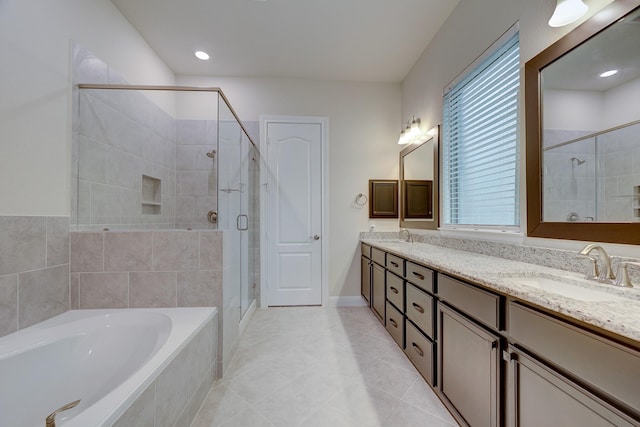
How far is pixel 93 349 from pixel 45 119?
1331mm

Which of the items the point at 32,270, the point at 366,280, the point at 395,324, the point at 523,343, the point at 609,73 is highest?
the point at 609,73

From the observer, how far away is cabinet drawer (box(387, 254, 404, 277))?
1.93 m

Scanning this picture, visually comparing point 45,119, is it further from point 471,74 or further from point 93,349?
point 471,74

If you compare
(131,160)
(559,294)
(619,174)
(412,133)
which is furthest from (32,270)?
(412,133)

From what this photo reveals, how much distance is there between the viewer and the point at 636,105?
0.97 metres

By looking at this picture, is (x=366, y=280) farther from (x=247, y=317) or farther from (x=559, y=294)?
(x=559, y=294)

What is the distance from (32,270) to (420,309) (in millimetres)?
2249

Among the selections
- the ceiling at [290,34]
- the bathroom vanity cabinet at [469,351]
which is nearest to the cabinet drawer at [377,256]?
the bathroom vanity cabinet at [469,351]

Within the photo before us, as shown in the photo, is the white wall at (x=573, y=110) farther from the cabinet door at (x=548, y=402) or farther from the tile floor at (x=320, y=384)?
the tile floor at (x=320, y=384)

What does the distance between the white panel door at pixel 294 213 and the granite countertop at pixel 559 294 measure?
5.71 feet

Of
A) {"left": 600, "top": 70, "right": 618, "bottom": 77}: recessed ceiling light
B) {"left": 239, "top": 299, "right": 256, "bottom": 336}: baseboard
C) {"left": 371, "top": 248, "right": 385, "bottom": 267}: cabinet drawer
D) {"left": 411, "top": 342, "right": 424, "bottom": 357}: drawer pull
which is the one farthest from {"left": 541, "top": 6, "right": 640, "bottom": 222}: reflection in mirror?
{"left": 239, "top": 299, "right": 256, "bottom": 336}: baseboard

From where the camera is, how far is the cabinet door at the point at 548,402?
0.67m

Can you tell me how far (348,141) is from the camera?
3223 mm

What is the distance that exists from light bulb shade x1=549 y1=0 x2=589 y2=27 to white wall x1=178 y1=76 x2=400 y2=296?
6.88ft
